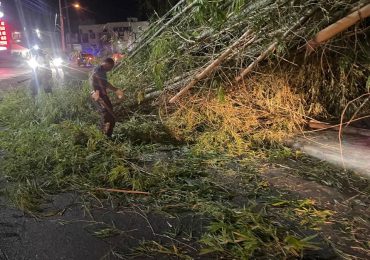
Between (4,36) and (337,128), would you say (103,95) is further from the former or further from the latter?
(4,36)

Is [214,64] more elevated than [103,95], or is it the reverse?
[214,64]

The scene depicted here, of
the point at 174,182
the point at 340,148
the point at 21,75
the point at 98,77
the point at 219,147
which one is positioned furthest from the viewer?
the point at 21,75

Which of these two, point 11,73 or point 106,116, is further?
point 11,73

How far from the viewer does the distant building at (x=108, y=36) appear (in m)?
10.5

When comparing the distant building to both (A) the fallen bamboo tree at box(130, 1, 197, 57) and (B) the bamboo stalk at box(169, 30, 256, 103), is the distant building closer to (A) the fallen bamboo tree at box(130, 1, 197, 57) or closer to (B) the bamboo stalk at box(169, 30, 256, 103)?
(A) the fallen bamboo tree at box(130, 1, 197, 57)

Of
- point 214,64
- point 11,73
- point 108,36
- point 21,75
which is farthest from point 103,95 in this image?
point 11,73

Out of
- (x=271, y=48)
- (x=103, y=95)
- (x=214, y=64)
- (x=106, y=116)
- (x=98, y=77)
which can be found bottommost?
(x=106, y=116)

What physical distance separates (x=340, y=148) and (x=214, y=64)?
2.45 meters

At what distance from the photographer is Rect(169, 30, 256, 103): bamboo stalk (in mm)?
5818

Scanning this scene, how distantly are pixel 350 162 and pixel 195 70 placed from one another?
10.0ft

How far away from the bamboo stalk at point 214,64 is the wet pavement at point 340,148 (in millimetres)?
1863

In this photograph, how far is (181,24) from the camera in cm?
709

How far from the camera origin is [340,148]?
528cm

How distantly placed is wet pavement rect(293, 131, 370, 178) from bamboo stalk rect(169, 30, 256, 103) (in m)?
1.86
